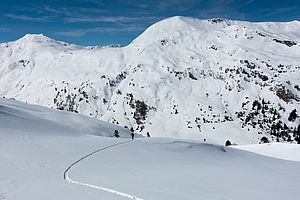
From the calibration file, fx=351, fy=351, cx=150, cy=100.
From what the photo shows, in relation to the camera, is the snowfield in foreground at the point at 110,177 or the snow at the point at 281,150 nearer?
the snowfield in foreground at the point at 110,177

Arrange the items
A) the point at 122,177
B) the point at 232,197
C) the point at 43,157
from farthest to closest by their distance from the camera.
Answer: the point at 43,157, the point at 122,177, the point at 232,197

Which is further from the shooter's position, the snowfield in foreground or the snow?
the snow

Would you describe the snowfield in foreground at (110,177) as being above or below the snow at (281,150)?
above

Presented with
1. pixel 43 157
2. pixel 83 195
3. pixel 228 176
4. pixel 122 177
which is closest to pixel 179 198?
pixel 83 195

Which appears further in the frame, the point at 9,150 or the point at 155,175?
the point at 9,150

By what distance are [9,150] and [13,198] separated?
1920 centimetres

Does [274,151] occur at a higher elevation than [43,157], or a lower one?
lower

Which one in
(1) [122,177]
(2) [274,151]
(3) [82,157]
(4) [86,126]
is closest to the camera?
(1) [122,177]

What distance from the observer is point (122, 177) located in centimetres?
2809

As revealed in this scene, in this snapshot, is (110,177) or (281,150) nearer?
(110,177)

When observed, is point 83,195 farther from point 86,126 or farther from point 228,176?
point 86,126

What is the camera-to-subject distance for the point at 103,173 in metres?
29.9

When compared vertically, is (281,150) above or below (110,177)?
below

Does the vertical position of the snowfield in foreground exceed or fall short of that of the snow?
it exceeds it
